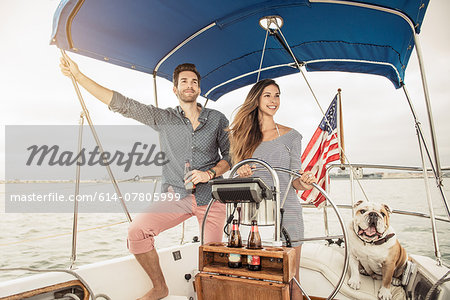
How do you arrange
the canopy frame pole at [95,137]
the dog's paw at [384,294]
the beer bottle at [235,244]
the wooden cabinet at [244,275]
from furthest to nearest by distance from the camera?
the dog's paw at [384,294] < the canopy frame pole at [95,137] < the beer bottle at [235,244] < the wooden cabinet at [244,275]

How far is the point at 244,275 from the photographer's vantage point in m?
1.19

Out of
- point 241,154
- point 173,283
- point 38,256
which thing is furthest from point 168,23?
point 38,256

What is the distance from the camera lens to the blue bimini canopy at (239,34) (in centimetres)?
168

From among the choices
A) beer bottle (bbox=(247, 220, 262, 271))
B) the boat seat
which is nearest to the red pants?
beer bottle (bbox=(247, 220, 262, 271))

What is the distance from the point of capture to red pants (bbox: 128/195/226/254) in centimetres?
169

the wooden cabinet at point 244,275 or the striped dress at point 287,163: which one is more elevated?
the striped dress at point 287,163

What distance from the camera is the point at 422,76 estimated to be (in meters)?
1.64

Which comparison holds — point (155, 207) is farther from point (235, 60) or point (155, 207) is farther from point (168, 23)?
point (235, 60)

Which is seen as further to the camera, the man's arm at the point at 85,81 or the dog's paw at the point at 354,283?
the dog's paw at the point at 354,283

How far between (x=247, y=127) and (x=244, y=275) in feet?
3.48

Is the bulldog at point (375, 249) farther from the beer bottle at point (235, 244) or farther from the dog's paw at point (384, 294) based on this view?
the beer bottle at point (235, 244)

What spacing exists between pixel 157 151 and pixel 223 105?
1.12 metres

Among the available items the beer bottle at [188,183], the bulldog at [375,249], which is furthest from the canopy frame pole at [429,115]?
the beer bottle at [188,183]

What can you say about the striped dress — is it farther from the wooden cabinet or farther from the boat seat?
the boat seat
